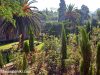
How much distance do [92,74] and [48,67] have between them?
4892 mm

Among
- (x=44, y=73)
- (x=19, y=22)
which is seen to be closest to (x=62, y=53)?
(x=44, y=73)

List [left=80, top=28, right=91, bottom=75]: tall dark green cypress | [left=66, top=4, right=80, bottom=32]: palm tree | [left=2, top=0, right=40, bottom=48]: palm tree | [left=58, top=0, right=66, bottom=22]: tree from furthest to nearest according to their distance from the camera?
1. [left=58, top=0, right=66, bottom=22]: tree
2. [left=66, top=4, right=80, bottom=32]: palm tree
3. [left=2, top=0, right=40, bottom=48]: palm tree
4. [left=80, top=28, right=91, bottom=75]: tall dark green cypress

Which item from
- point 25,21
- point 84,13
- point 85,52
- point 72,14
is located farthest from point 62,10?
point 85,52

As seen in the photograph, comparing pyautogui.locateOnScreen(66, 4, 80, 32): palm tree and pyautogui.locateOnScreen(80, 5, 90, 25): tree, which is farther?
pyautogui.locateOnScreen(80, 5, 90, 25): tree

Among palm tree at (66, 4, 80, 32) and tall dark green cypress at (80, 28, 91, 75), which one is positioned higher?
palm tree at (66, 4, 80, 32)

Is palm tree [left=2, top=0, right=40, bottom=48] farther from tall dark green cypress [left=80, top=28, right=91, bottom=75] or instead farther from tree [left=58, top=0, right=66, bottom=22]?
tree [left=58, top=0, right=66, bottom=22]

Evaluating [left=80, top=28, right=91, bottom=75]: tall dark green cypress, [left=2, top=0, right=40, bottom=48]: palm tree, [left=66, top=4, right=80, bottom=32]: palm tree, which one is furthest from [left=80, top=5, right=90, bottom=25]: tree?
[left=80, top=28, right=91, bottom=75]: tall dark green cypress

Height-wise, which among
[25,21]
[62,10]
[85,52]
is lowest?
[85,52]

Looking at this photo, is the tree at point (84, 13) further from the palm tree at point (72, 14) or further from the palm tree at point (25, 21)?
the palm tree at point (25, 21)

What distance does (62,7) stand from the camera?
69250 millimetres

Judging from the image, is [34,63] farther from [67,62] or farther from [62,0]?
[62,0]

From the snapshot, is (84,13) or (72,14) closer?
(72,14)

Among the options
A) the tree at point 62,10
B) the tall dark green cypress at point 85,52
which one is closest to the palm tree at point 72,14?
the tree at point 62,10

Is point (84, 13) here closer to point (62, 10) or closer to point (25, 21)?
point (62, 10)
